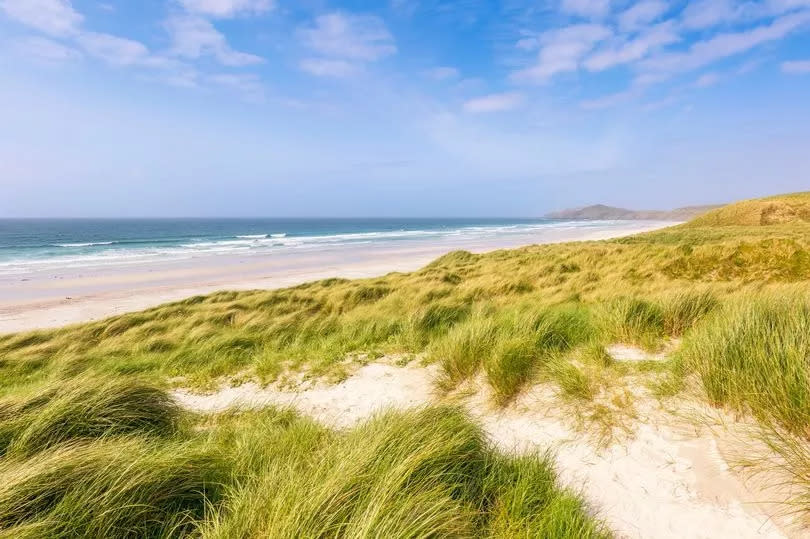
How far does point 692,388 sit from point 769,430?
761 millimetres

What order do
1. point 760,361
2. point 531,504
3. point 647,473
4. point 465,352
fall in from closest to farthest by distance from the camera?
point 531,504, point 647,473, point 760,361, point 465,352

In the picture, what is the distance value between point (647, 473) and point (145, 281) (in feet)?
84.5

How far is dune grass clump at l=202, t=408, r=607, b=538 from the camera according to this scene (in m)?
1.90

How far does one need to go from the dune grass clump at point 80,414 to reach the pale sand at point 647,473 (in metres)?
1.75

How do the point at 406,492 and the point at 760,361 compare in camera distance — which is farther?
the point at 760,361

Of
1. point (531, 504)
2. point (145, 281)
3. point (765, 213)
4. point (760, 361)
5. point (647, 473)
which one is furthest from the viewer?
point (765, 213)

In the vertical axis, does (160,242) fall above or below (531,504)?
above

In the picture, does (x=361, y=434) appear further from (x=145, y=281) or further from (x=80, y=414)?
(x=145, y=281)

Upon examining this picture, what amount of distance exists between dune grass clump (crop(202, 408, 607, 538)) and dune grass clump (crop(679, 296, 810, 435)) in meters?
1.71

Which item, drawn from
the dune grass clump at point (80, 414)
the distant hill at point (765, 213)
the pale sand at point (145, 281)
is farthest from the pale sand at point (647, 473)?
the distant hill at point (765, 213)

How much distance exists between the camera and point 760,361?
304 centimetres

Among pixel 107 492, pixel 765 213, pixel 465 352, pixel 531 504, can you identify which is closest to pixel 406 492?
pixel 531 504

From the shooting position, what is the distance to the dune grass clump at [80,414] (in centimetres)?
287

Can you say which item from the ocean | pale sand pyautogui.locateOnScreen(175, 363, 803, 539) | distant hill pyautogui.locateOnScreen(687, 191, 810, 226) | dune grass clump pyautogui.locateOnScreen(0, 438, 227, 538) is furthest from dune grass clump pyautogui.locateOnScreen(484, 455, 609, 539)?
distant hill pyautogui.locateOnScreen(687, 191, 810, 226)
